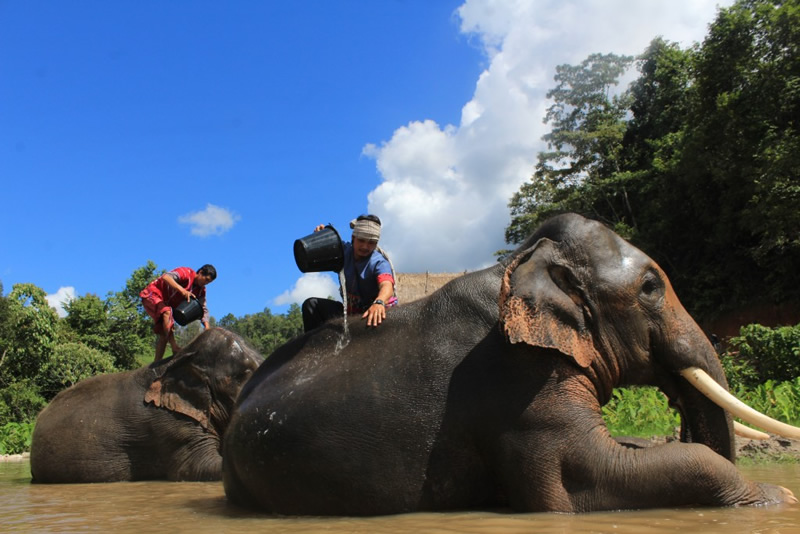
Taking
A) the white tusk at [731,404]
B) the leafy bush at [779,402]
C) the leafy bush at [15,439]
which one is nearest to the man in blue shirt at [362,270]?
the white tusk at [731,404]

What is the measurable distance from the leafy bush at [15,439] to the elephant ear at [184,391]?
723 centimetres

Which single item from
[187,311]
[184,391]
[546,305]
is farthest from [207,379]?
[546,305]

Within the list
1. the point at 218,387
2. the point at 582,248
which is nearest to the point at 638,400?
the point at 218,387

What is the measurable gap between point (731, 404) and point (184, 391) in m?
6.04

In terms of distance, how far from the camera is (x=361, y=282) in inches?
214

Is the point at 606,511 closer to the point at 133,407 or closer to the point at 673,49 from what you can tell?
the point at 133,407

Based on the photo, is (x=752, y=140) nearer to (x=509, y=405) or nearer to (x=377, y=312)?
(x=377, y=312)

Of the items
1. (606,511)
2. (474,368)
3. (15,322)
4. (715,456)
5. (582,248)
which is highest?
(15,322)

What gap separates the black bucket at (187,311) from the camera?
908 cm

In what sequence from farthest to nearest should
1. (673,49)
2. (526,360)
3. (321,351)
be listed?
(673,49) → (321,351) → (526,360)

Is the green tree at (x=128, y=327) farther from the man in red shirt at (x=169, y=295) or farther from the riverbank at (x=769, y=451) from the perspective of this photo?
the riverbank at (x=769, y=451)

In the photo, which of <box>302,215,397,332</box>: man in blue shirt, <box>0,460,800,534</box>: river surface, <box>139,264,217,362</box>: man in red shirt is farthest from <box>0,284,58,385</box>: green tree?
<box>302,215,397,332</box>: man in blue shirt

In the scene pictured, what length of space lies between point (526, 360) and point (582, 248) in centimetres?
83

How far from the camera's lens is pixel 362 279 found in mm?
5410
